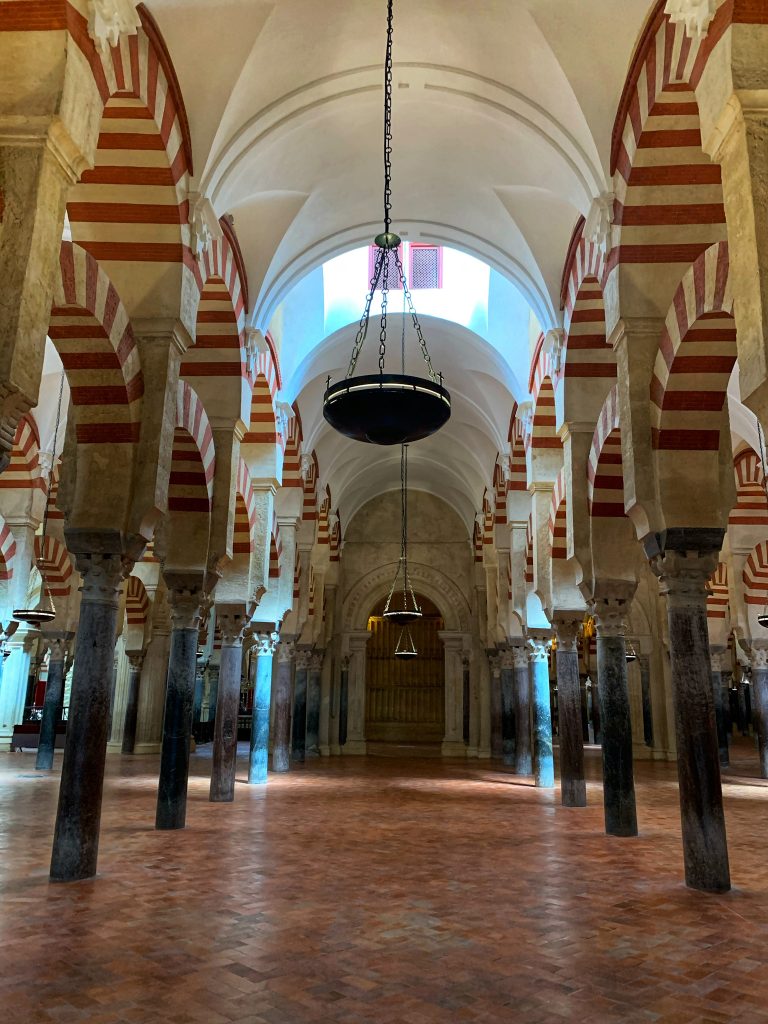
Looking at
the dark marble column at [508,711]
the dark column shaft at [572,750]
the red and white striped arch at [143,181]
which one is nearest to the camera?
the red and white striped arch at [143,181]

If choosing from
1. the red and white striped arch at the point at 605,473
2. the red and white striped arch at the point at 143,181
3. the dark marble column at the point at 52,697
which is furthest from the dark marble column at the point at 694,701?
the dark marble column at the point at 52,697

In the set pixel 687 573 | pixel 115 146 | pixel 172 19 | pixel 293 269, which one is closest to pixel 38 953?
pixel 687 573

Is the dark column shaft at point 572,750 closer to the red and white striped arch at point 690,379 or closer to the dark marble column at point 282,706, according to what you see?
the red and white striped arch at point 690,379

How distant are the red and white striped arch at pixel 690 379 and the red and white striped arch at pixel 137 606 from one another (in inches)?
499

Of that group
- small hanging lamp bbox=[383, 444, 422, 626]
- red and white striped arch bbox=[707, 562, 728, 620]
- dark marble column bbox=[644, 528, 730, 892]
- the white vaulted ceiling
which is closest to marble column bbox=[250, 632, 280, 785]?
small hanging lamp bbox=[383, 444, 422, 626]

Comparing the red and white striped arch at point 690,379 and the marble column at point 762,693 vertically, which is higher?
the red and white striped arch at point 690,379

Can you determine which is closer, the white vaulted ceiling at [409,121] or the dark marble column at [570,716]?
the white vaulted ceiling at [409,121]

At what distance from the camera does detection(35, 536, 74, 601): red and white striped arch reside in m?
12.2

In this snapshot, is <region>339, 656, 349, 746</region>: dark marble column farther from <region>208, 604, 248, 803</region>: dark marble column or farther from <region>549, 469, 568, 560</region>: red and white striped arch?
<region>549, 469, 568, 560</region>: red and white striped arch

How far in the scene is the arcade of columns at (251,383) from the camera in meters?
3.65

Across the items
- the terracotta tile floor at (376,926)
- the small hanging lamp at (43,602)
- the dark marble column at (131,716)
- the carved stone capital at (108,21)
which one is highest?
the carved stone capital at (108,21)

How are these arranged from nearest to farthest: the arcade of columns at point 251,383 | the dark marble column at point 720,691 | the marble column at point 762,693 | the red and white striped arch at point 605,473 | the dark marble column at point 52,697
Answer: the arcade of columns at point 251,383 < the red and white striped arch at point 605,473 < the dark marble column at point 52,697 < the marble column at point 762,693 < the dark marble column at point 720,691

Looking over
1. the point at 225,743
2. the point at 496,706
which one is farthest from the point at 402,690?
the point at 225,743

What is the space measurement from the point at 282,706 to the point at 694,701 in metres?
8.98
